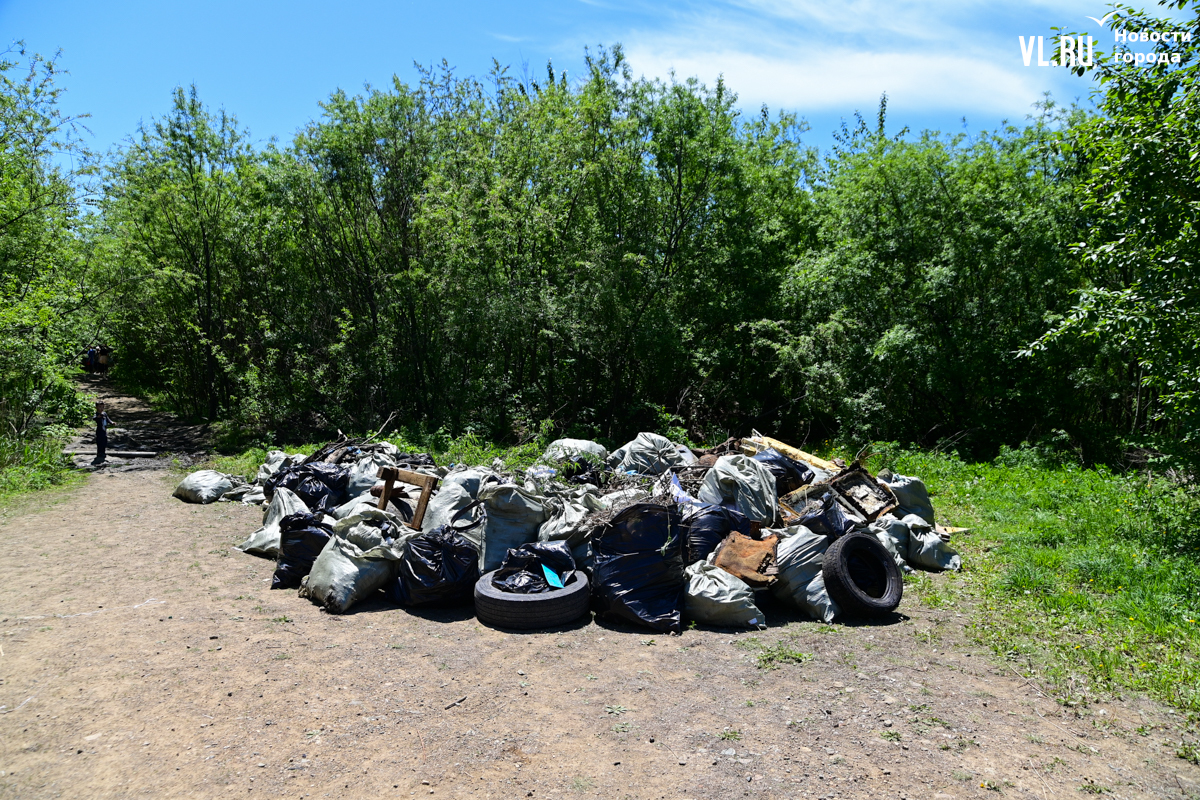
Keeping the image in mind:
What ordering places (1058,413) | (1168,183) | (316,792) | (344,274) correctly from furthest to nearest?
(344,274), (1058,413), (1168,183), (316,792)

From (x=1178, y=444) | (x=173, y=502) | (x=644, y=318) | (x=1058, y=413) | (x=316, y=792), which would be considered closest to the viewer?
(x=316, y=792)

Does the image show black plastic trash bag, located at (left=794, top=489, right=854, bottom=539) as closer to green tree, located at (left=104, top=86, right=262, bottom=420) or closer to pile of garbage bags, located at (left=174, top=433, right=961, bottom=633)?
pile of garbage bags, located at (left=174, top=433, right=961, bottom=633)

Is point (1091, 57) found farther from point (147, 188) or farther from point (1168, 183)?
point (147, 188)

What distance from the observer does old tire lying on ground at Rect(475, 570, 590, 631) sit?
17.3 feet

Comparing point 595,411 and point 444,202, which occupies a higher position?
point 444,202

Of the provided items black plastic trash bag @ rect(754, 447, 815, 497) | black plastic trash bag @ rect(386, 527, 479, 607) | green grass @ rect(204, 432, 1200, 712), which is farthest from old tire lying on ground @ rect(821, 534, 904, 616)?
black plastic trash bag @ rect(386, 527, 479, 607)

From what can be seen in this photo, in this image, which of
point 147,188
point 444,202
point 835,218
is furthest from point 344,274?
point 835,218

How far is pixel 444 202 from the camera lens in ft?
46.8

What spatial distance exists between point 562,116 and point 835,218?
5.93 metres

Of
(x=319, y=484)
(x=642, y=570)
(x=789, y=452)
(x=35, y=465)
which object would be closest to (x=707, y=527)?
(x=642, y=570)

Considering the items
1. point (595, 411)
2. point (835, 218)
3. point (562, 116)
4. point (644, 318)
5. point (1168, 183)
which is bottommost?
point (595, 411)

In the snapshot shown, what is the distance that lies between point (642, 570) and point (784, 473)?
338 cm

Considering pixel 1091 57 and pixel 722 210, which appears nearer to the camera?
pixel 1091 57

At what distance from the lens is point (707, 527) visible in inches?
245
